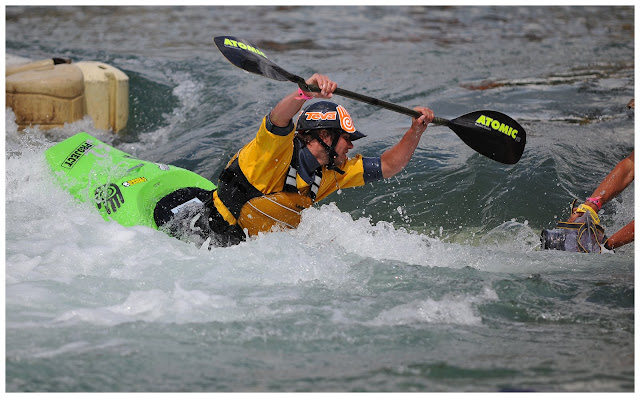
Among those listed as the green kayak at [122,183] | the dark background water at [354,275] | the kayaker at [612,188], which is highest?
the kayaker at [612,188]

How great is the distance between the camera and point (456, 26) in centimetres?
1230

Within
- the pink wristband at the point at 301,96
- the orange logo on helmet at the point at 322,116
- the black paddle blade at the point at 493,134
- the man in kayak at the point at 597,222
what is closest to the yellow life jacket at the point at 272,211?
the orange logo on helmet at the point at 322,116

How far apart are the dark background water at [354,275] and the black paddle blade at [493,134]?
22.4 inches

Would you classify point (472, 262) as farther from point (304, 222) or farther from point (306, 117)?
point (306, 117)

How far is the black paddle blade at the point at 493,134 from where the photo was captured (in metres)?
4.39

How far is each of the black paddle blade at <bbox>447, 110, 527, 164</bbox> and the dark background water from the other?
1.87ft

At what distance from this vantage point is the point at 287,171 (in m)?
3.82

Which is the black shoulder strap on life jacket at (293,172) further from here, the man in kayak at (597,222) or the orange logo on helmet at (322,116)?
the man in kayak at (597,222)

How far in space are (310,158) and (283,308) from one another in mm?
833

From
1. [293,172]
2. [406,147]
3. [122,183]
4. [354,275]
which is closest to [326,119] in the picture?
[293,172]

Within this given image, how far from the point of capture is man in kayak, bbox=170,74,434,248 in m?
3.73

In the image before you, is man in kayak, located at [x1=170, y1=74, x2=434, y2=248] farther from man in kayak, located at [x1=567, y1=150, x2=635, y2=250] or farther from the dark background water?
man in kayak, located at [x1=567, y1=150, x2=635, y2=250]

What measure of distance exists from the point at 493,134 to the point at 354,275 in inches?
49.9

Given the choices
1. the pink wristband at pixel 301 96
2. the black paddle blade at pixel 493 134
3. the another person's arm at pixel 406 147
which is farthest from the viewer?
the black paddle blade at pixel 493 134
